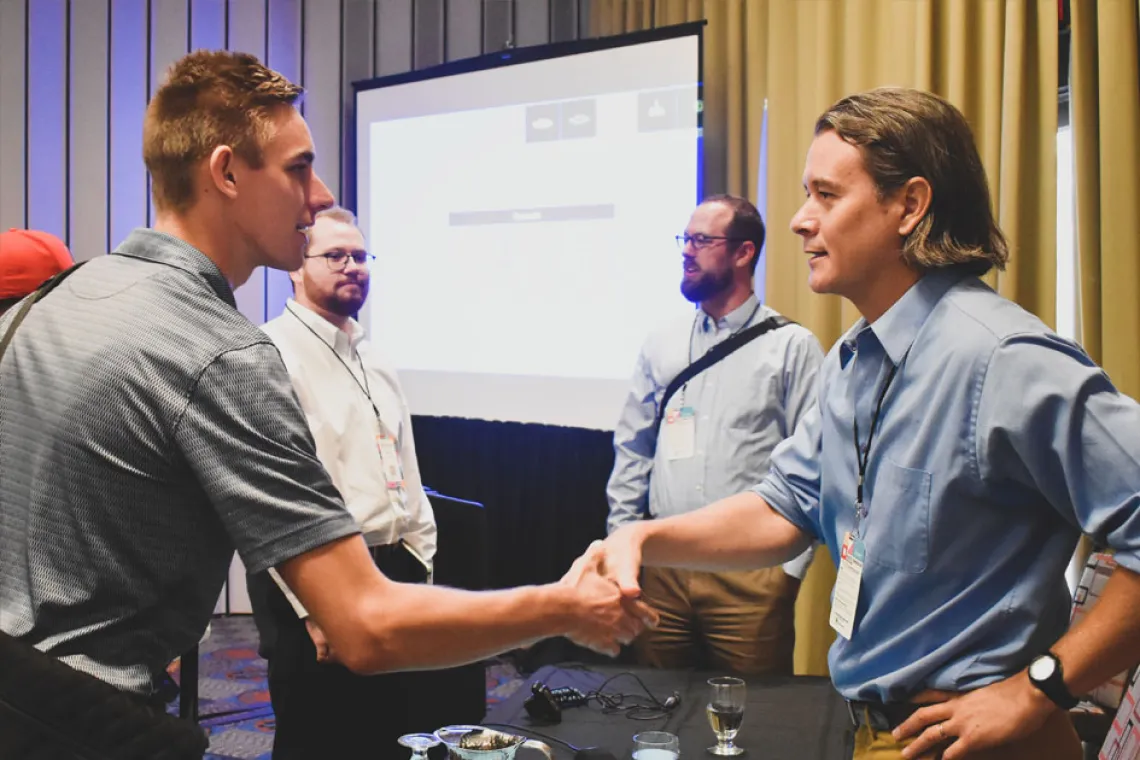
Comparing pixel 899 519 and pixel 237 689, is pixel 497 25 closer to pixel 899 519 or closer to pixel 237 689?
pixel 237 689

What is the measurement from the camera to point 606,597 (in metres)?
1.74

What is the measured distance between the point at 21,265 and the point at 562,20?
3095mm

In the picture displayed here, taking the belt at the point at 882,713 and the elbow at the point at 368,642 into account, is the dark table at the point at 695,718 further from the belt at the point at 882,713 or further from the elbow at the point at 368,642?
the elbow at the point at 368,642

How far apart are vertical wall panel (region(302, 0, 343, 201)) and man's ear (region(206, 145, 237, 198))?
4.06 meters

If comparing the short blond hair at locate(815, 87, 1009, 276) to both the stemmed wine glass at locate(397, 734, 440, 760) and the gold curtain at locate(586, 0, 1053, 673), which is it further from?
the gold curtain at locate(586, 0, 1053, 673)

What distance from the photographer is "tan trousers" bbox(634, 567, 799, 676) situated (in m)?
3.09

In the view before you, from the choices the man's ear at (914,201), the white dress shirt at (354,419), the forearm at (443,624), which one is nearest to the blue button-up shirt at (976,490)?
the man's ear at (914,201)

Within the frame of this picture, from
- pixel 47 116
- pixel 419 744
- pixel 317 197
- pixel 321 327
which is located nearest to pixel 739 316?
pixel 321 327

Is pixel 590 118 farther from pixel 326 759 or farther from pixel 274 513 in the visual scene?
pixel 274 513

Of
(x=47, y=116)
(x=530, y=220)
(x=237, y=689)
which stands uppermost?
(x=47, y=116)

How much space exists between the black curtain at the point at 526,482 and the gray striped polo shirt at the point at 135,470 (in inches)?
130

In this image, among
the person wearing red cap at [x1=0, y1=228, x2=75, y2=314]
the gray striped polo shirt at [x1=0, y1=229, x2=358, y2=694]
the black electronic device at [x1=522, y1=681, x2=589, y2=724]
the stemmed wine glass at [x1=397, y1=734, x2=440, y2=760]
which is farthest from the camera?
the person wearing red cap at [x1=0, y1=228, x2=75, y2=314]

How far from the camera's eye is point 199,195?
4.79ft

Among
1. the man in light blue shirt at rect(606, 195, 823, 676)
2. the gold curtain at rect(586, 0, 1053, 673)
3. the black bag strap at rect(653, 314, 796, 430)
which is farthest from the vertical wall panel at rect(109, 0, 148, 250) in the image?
the black bag strap at rect(653, 314, 796, 430)
